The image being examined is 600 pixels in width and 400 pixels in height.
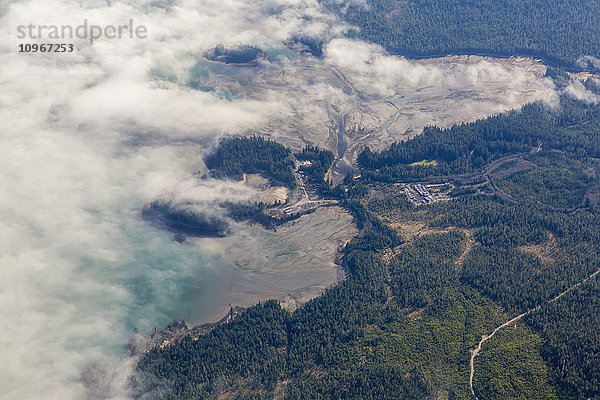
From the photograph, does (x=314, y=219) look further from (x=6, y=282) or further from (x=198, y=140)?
(x=6, y=282)

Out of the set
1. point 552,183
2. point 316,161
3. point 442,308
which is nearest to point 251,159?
point 316,161

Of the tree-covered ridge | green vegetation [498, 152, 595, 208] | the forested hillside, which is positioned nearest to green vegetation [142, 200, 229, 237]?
the tree-covered ridge

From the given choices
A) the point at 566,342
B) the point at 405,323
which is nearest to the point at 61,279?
the point at 405,323

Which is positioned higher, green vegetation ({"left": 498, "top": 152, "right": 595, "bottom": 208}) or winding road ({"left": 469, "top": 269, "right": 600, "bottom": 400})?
green vegetation ({"left": 498, "top": 152, "right": 595, "bottom": 208})

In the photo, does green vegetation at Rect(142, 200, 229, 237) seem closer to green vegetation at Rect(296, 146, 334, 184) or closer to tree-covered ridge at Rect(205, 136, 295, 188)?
tree-covered ridge at Rect(205, 136, 295, 188)

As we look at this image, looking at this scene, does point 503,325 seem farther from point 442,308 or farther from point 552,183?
point 552,183

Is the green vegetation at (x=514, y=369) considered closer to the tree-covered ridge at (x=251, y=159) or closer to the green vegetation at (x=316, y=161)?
the green vegetation at (x=316, y=161)
